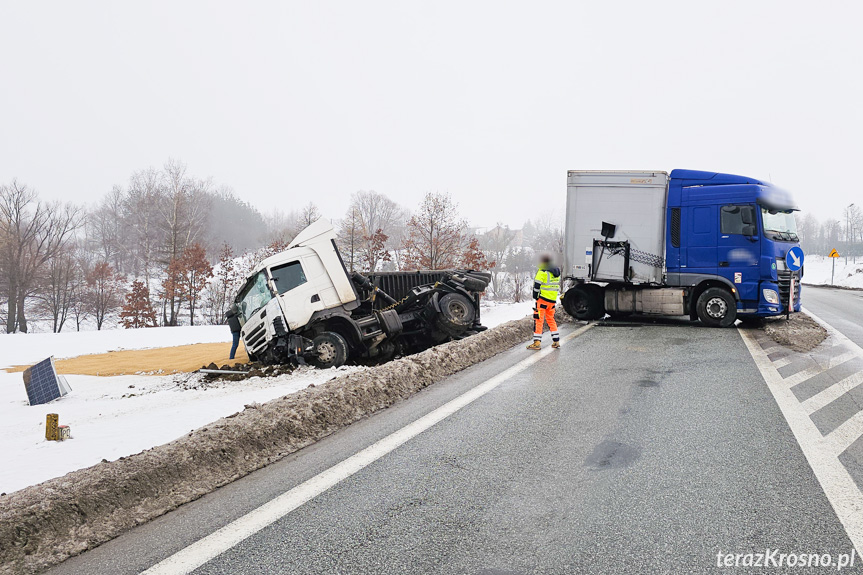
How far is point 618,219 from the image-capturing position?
42.8ft

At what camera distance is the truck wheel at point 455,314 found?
11.2m

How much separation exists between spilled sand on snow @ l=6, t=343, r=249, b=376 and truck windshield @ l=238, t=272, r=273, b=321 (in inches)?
64.2

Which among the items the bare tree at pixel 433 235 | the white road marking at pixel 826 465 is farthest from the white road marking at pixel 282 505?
the bare tree at pixel 433 235

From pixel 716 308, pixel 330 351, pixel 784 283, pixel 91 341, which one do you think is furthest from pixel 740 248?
pixel 91 341

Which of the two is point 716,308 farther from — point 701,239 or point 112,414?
point 112,414

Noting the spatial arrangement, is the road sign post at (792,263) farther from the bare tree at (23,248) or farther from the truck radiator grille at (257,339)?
the bare tree at (23,248)

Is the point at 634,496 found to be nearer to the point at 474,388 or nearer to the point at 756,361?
the point at 474,388

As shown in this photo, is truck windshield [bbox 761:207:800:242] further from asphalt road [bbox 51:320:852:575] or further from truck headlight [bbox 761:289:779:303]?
asphalt road [bbox 51:320:852:575]

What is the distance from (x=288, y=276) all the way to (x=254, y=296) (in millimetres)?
958

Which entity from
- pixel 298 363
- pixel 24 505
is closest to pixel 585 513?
pixel 24 505

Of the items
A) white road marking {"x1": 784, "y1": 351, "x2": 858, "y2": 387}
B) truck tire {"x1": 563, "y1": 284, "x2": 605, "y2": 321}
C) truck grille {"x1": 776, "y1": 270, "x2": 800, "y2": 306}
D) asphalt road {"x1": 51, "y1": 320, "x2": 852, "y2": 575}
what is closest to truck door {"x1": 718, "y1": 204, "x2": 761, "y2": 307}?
truck grille {"x1": 776, "y1": 270, "x2": 800, "y2": 306}

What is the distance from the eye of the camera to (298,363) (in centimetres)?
1045

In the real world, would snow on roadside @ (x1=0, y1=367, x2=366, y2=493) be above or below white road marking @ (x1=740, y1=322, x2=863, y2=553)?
below

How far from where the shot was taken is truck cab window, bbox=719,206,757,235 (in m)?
11.7
